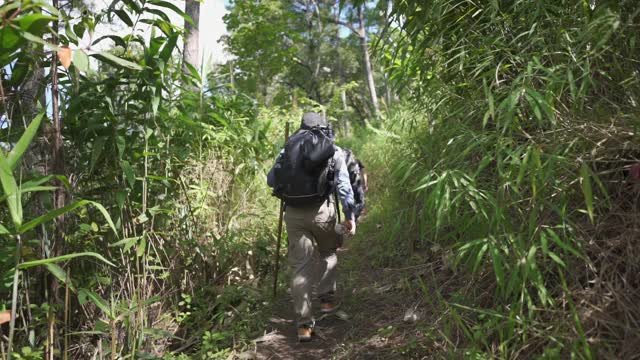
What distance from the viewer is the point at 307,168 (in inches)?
140

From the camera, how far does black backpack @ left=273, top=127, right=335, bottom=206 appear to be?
351cm

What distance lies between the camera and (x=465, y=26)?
301 cm

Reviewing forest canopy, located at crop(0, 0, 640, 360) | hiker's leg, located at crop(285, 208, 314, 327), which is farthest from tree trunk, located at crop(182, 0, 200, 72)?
hiker's leg, located at crop(285, 208, 314, 327)

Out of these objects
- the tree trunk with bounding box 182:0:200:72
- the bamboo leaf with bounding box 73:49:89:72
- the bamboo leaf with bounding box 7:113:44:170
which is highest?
the tree trunk with bounding box 182:0:200:72

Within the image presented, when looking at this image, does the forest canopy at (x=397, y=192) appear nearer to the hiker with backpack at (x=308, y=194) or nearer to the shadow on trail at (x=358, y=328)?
the shadow on trail at (x=358, y=328)

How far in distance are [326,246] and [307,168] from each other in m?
0.82

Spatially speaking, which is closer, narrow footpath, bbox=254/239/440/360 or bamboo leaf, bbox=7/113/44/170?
bamboo leaf, bbox=7/113/44/170

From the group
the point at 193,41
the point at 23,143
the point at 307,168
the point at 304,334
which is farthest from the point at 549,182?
the point at 193,41

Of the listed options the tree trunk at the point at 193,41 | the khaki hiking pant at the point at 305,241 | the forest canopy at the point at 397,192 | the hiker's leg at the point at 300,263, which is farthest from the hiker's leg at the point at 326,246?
the tree trunk at the point at 193,41

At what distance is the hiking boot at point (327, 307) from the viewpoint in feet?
13.5

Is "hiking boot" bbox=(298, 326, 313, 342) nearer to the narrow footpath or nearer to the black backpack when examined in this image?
the narrow footpath

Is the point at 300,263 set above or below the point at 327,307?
above

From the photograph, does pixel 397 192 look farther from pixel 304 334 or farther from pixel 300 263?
pixel 304 334

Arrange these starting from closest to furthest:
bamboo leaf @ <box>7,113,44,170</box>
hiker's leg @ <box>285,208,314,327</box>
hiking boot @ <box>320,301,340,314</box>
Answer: bamboo leaf @ <box>7,113,44,170</box> < hiker's leg @ <box>285,208,314,327</box> < hiking boot @ <box>320,301,340,314</box>
